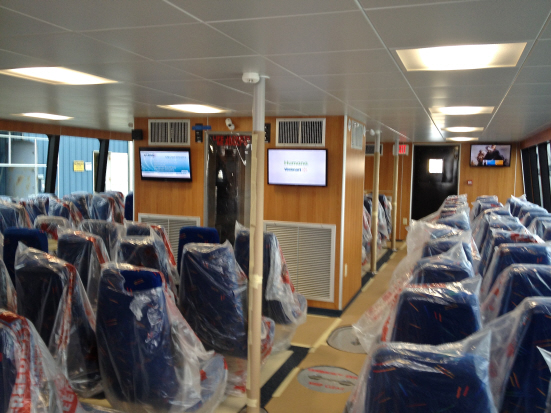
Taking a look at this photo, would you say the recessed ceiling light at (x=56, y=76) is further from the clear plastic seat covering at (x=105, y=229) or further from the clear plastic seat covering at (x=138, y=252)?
the clear plastic seat covering at (x=105, y=229)

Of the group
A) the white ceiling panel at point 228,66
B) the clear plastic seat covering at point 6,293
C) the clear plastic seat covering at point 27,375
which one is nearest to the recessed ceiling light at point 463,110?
the white ceiling panel at point 228,66

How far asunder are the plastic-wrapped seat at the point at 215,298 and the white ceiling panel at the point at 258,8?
1.58 metres

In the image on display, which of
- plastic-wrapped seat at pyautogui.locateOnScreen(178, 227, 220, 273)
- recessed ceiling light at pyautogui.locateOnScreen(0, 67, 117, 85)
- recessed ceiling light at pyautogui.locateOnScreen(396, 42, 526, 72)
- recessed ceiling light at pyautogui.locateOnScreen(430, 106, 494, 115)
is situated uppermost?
recessed ceiling light at pyautogui.locateOnScreen(430, 106, 494, 115)

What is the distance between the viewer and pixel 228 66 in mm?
2965

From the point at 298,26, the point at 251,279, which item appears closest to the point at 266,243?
the point at 251,279

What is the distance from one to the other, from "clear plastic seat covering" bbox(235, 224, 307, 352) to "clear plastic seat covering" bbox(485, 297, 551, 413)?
8.02ft

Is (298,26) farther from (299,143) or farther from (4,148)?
(4,148)

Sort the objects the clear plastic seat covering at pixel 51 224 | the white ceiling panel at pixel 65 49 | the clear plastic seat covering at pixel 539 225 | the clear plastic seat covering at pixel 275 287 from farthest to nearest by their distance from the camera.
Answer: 1. the clear plastic seat covering at pixel 51 224
2. the clear plastic seat covering at pixel 539 225
3. the clear plastic seat covering at pixel 275 287
4. the white ceiling panel at pixel 65 49

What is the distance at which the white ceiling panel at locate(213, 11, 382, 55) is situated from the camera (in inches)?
78.2

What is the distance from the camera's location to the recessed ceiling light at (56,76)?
3401 mm

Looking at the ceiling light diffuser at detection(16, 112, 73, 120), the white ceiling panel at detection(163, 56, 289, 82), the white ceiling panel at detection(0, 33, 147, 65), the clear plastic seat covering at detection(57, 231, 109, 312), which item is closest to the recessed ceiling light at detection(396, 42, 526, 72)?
the white ceiling panel at detection(163, 56, 289, 82)

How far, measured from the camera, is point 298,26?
2076 millimetres

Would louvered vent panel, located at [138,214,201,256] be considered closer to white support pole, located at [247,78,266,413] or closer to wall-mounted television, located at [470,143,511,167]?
white support pole, located at [247,78,266,413]

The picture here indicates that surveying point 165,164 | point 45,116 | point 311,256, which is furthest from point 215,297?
point 45,116
